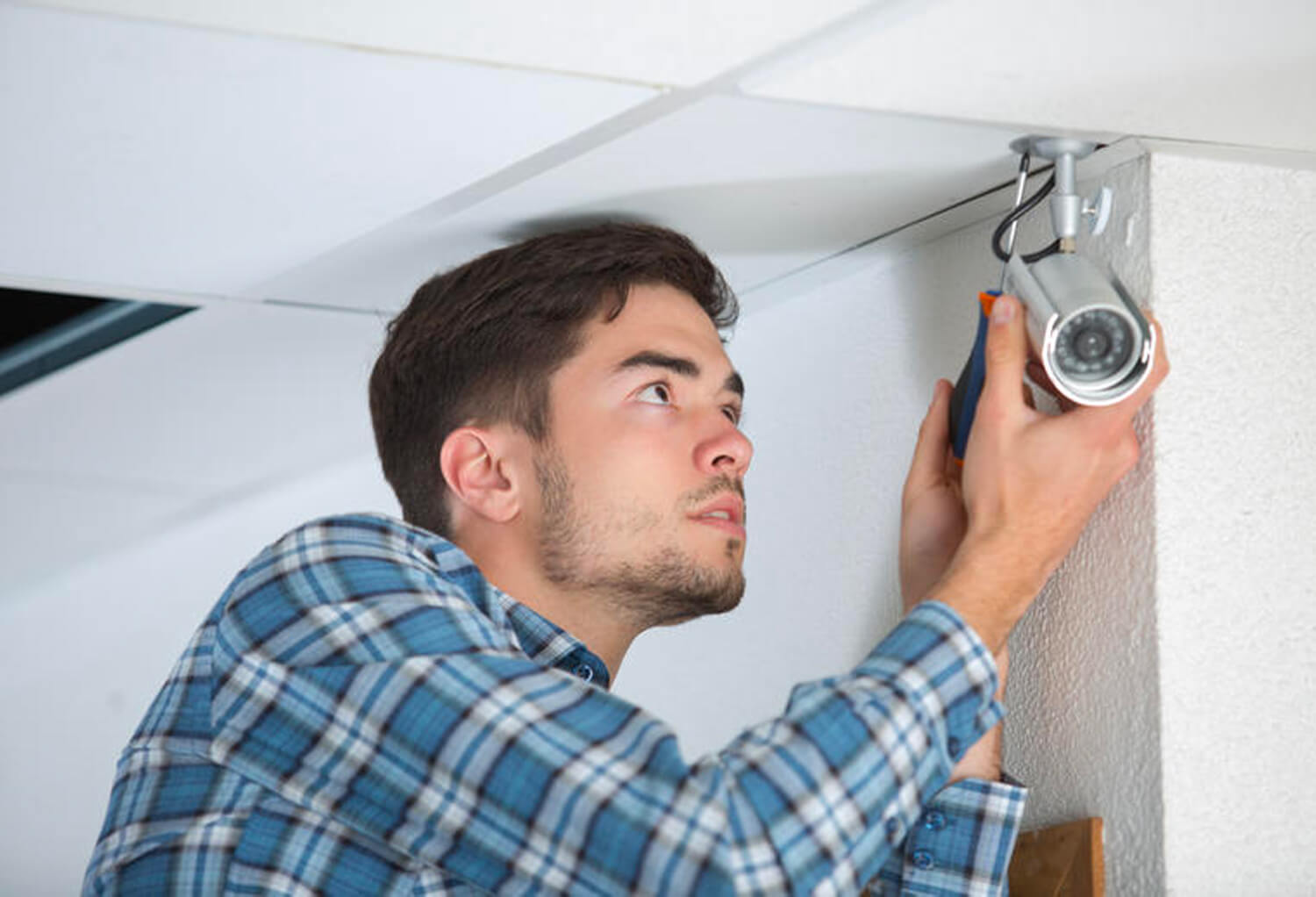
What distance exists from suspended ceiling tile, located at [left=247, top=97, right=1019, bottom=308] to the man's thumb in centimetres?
17

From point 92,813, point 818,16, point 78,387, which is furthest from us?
point 92,813

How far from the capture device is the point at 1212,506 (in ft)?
4.75

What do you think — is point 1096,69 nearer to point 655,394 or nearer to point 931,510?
point 931,510

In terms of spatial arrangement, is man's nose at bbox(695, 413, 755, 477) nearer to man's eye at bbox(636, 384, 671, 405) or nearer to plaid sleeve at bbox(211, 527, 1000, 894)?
man's eye at bbox(636, 384, 671, 405)

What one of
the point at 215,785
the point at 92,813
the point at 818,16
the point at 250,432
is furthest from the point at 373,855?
the point at 92,813

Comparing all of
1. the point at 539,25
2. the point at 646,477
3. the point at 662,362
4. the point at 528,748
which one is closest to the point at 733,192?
Result: the point at 662,362

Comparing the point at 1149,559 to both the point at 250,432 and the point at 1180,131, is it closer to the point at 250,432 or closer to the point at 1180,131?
the point at 1180,131

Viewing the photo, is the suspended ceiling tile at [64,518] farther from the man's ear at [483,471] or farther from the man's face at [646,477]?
the man's face at [646,477]

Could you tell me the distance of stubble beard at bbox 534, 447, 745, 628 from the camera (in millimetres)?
1618

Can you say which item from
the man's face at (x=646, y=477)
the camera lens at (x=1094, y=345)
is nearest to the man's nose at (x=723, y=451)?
the man's face at (x=646, y=477)

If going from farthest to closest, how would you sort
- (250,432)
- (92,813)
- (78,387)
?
(92,813) < (250,432) < (78,387)

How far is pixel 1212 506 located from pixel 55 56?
39.6 inches

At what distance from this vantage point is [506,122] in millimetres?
1452

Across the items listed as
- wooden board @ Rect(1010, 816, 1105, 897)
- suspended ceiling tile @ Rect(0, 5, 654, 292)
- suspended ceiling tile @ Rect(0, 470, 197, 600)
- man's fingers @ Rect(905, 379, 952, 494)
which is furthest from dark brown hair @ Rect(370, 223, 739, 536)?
suspended ceiling tile @ Rect(0, 470, 197, 600)
